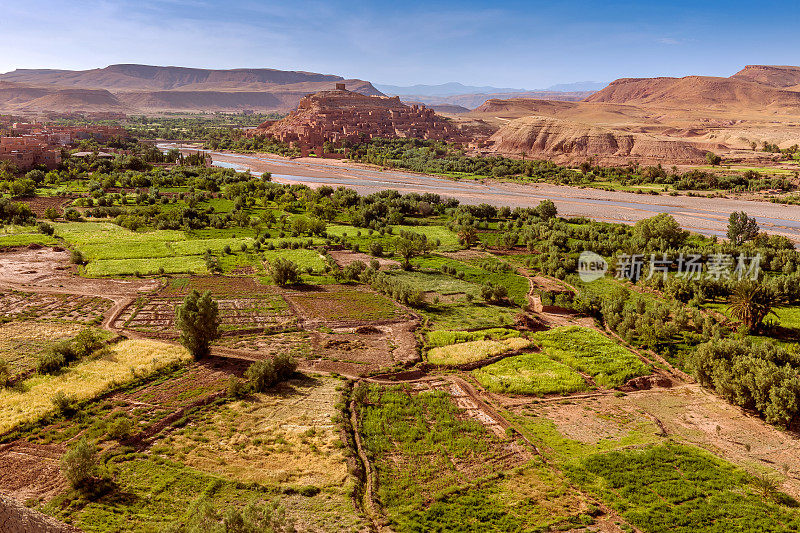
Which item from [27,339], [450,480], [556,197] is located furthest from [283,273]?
[556,197]

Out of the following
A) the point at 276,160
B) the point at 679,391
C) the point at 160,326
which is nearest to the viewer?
the point at 679,391

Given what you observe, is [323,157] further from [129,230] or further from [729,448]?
[729,448]

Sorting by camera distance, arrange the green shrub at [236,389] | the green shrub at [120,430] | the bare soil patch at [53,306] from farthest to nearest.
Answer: the bare soil patch at [53,306] < the green shrub at [236,389] < the green shrub at [120,430]

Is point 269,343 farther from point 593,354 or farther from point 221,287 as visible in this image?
point 593,354

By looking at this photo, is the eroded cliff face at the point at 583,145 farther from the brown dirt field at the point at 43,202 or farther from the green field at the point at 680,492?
the green field at the point at 680,492

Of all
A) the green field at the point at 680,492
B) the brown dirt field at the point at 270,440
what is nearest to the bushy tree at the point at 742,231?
the green field at the point at 680,492

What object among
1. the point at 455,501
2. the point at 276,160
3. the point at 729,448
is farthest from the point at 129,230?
the point at 276,160

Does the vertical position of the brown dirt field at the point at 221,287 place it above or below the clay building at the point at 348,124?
below
